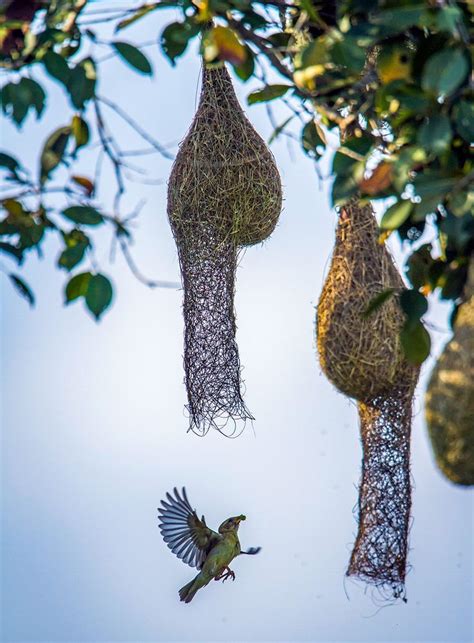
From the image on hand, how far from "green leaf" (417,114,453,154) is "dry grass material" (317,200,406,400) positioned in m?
1.07

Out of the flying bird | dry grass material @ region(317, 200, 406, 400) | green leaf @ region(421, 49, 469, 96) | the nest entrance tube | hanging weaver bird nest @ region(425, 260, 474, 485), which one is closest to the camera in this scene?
green leaf @ region(421, 49, 469, 96)

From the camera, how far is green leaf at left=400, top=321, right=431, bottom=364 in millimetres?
1582

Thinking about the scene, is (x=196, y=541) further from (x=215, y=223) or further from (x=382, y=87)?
(x=382, y=87)

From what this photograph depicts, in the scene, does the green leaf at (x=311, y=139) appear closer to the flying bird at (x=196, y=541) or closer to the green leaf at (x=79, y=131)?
the green leaf at (x=79, y=131)

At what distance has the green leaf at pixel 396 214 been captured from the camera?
142 centimetres

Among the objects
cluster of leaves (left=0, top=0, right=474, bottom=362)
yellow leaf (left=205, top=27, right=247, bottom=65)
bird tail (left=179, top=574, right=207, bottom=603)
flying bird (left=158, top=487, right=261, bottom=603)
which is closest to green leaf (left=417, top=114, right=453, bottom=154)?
cluster of leaves (left=0, top=0, right=474, bottom=362)

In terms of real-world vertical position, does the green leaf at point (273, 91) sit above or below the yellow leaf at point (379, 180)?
above

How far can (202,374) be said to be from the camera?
229cm

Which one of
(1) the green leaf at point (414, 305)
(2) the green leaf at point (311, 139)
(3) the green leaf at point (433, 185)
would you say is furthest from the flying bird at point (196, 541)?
(3) the green leaf at point (433, 185)

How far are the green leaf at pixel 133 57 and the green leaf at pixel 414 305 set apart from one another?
48cm

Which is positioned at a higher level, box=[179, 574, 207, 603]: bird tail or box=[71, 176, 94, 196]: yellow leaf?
box=[71, 176, 94, 196]: yellow leaf

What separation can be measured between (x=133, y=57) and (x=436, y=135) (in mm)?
442

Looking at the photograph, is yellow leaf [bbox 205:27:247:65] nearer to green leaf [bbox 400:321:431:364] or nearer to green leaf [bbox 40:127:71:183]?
green leaf [bbox 40:127:71:183]

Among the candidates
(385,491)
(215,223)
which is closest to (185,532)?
(385,491)
